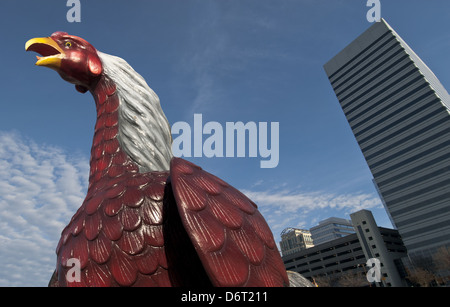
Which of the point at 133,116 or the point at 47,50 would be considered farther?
the point at 47,50

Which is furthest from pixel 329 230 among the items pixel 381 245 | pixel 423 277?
pixel 423 277

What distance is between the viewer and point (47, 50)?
299cm

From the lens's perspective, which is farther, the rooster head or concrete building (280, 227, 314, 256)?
concrete building (280, 227, 314, 256)

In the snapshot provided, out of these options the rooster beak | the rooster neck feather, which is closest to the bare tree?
the rooster neck feather

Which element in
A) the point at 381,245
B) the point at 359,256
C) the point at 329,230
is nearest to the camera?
the point at 381,245

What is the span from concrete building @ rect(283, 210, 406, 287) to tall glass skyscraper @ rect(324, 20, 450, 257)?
15.7 feet

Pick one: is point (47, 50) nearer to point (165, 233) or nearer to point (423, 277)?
point (165, 233)

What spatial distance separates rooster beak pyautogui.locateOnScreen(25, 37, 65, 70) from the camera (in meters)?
2.90

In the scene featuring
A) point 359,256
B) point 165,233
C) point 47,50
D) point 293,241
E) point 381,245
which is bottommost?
point 165,233

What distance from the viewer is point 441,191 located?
1889 inches

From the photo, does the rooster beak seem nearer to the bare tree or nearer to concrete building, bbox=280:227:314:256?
the bare tree

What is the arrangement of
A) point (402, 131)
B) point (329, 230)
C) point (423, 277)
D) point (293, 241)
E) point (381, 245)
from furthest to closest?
point (329, 230) < point (293, 241) < point (402, 131) < point (381, 245) < point (423, 277)

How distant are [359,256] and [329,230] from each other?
193 feet
